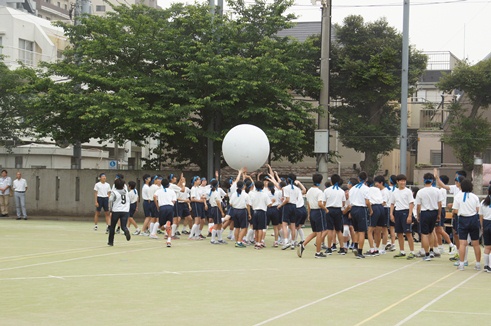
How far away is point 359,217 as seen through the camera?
1781 cm

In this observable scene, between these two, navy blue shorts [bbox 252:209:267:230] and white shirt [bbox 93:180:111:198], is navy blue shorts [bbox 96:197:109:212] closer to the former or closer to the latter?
white shirt [bbox 93:180:111:198]

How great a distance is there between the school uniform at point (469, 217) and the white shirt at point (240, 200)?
669 centimetres

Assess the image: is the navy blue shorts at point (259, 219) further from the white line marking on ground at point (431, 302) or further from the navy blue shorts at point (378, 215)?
the white line marking on ground at point (431, 302)

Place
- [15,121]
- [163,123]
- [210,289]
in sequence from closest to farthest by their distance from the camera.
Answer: [210,289] → [163,123] → [15,121]

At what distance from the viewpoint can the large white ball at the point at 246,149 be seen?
2375 centimetres

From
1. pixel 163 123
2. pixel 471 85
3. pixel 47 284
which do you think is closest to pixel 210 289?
pixel 47 284

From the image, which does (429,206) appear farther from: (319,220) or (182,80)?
(182,80)

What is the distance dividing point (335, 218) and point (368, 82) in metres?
18.6

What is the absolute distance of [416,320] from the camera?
30.2ft

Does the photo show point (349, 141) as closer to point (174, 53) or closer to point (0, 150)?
point (174, 53)

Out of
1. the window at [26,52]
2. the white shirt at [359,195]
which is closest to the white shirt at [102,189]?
the white shirt at [359,195]

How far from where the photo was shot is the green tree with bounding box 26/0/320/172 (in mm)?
30531

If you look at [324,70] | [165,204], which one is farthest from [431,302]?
[324,70]

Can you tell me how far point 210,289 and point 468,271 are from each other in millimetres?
6412
